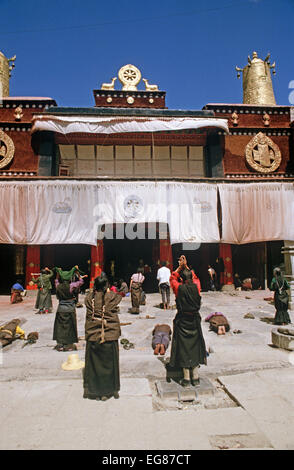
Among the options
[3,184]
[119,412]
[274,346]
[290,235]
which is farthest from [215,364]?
[3,184]

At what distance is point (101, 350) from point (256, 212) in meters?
13.3

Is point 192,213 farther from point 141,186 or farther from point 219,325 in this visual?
point 219,325

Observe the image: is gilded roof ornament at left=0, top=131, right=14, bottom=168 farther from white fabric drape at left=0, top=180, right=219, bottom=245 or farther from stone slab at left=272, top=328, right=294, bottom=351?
stone slab at left=272, top=328, right=294, bottom=351

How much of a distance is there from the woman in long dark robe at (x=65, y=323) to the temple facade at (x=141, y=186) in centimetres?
762

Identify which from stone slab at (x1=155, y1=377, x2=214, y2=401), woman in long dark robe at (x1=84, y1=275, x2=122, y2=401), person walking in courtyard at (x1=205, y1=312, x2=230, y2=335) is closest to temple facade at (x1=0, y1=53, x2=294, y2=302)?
person walking in courtyard at (x1=205, y1=312, x2=230, y2=335)

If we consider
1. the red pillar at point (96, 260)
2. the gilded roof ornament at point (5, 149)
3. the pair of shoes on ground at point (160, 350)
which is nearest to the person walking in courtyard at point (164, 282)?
the pair of shoes on ground at point (160, 350)

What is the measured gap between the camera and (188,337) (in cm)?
449

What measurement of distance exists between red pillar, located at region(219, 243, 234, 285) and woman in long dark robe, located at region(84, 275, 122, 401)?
503 inches

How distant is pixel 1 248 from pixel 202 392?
A: 1565 cm

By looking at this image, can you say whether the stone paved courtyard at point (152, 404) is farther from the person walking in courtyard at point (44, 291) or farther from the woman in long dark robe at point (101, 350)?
the person walking in courtyard at point (44, 291)

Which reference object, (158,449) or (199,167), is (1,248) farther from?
(158,449)

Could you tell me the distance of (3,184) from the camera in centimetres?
1431

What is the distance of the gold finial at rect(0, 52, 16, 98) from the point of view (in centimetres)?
1972

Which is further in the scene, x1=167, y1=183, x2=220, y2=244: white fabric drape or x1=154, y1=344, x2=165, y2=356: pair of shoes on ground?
x1=167, y1=183, x2=220, y2=244: white fabric drape
